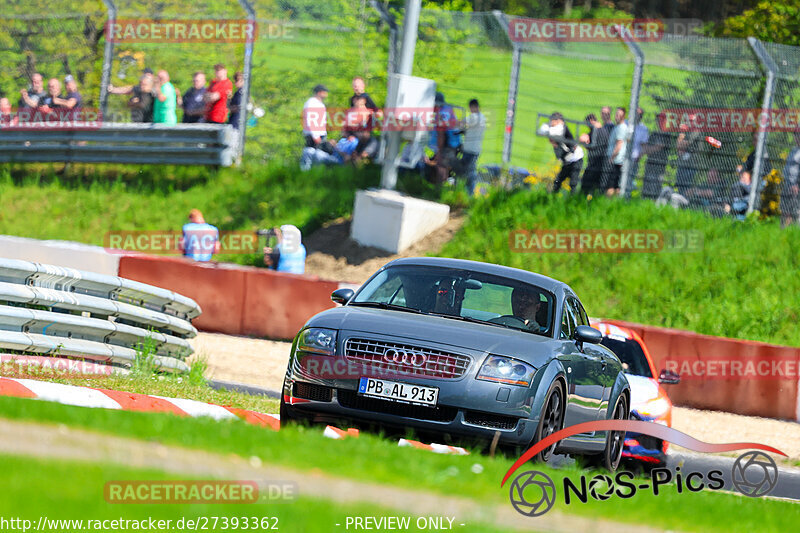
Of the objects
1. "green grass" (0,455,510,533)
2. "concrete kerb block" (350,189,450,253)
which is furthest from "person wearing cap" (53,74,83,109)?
"green grass" (0,455,510,533)

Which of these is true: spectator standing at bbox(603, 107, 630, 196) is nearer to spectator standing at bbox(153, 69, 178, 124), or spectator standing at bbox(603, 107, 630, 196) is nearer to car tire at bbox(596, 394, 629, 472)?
spectator standing at bbox(153, 69, 178, 124)

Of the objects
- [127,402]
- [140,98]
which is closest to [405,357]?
[127,402]

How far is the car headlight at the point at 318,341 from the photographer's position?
7.97 metres

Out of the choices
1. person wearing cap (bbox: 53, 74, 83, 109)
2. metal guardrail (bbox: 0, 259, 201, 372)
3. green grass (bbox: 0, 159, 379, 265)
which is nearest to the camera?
metal guardrail (bbox: 0, 259, 201, 372)

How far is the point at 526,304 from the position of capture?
902 centimetres

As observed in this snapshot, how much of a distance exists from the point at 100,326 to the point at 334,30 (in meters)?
12.8

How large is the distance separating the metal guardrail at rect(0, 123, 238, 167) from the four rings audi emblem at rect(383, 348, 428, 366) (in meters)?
15.4

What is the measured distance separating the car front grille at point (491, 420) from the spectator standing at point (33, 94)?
1779 centimetres

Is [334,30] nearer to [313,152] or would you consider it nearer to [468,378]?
[313,152]

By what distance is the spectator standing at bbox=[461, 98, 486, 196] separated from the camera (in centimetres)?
2072

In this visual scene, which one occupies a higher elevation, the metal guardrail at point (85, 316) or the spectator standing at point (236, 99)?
the spectator standing at point (236, 99)

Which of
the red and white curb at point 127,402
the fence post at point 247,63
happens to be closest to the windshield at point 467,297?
the red and white curb at point 127,402

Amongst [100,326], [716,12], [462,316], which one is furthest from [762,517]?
[716,12]

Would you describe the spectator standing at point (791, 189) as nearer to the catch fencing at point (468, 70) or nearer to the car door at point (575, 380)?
the catch fencing at point (468, 70)
